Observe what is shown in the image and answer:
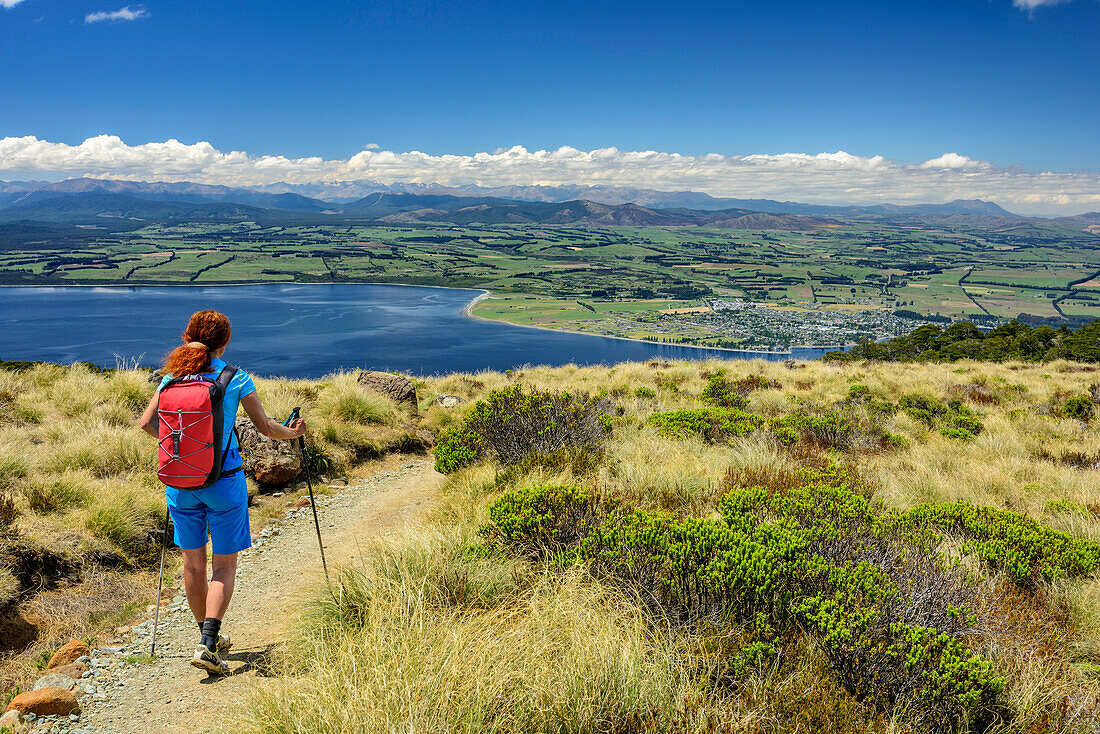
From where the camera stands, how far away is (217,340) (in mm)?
3656

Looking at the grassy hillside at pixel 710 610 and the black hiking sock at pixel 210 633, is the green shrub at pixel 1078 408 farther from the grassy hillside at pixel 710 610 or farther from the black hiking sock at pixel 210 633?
the black hiking sock at pixel 210 633

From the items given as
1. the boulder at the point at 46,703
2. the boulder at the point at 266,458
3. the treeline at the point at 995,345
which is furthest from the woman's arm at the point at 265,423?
the treeline at the point at 995,345

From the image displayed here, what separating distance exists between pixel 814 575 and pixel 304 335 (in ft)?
238

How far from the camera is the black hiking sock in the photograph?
11.9 feet

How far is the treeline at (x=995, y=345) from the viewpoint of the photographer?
22469 mm

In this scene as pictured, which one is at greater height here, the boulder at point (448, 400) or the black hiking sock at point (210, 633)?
the black hiking sock at point (210, 633)

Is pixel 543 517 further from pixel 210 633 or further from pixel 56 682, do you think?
pixel 56 682

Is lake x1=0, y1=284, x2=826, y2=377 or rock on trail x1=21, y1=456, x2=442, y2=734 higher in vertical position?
rock on trail x1=21, y1=456, x2=442, y2=734

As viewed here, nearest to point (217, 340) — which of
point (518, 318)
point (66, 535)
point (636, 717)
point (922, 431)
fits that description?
point (66, 535)

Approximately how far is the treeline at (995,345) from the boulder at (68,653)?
90.6ft

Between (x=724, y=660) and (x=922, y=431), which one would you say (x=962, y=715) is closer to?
(x=724, y=660)

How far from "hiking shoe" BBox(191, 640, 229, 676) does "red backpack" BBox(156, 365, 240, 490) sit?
3.74 feet

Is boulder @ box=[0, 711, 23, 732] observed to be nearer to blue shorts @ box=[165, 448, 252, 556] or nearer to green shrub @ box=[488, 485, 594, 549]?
blue shorts @ box=[165, 448, 252, 556]

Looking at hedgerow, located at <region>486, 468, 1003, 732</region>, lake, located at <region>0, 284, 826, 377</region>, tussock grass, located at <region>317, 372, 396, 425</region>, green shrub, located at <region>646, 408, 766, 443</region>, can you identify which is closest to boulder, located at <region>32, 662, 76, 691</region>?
hedgerow, located at <region>486, 468, 1003, 732</region>
